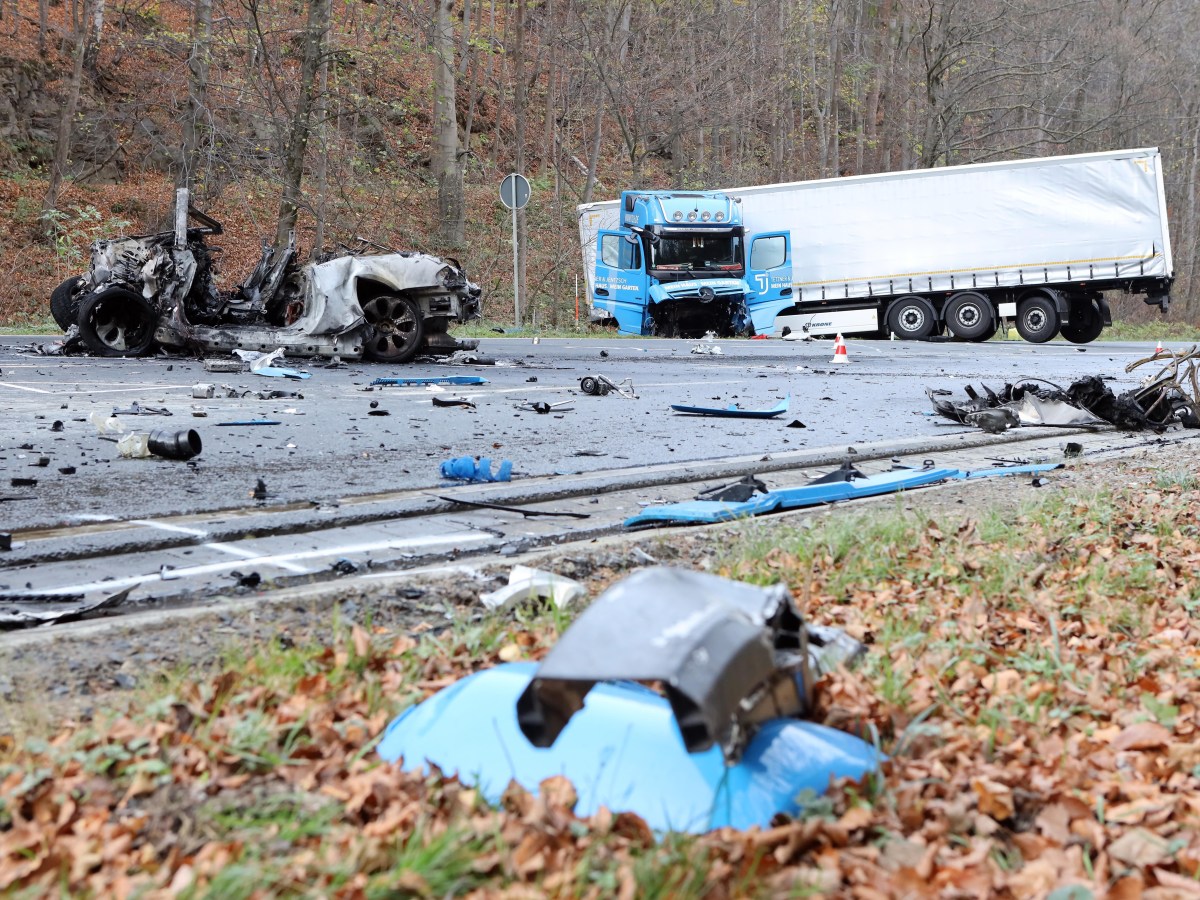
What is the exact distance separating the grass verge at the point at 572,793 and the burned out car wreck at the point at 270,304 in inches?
424

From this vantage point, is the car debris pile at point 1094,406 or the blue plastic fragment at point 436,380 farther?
the blue plastic fragment at point 436,380

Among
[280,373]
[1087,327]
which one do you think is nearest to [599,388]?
[280,373]

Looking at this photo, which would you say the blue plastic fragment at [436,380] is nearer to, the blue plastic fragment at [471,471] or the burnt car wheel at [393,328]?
the burnt car wheel at [393,328]

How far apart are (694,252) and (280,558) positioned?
20.6 metres

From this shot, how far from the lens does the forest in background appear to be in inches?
1029

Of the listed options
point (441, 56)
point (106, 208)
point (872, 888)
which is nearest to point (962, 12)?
point (441, 56)

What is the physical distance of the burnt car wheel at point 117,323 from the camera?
46.0 ft

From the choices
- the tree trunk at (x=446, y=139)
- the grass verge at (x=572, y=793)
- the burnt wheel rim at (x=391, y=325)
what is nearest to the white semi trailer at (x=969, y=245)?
the tree trunk at (x=446, y=139)

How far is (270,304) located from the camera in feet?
48.3

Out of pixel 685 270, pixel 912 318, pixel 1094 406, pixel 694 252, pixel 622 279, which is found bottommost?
pixel 1094 406

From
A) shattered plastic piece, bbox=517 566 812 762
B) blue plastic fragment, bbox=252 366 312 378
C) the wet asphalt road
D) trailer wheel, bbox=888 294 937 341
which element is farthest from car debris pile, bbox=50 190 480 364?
trailer wheel, bbox=888 294 937 341

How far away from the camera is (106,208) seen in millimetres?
28812

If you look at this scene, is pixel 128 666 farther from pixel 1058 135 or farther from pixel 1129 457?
pixel 1058 135

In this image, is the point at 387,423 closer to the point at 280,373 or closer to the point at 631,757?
the point at 280,373
